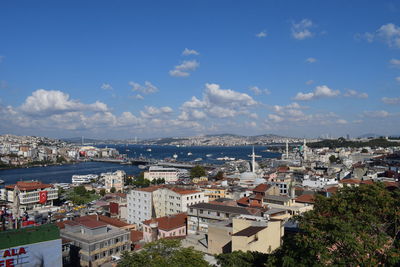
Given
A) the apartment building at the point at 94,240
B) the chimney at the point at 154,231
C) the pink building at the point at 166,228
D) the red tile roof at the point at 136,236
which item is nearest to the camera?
the apartment building at the point at 94,240

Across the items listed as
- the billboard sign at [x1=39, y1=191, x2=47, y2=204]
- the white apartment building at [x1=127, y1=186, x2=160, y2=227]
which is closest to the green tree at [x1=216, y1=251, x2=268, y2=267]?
the white apartment building at [x1=127, y1=186, x2=160, y2=227]

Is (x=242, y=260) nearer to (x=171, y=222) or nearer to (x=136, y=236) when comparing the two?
(x=171, y=222)

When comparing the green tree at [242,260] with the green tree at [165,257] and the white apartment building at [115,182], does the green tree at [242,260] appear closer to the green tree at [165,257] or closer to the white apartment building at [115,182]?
the green tree at [165,257]

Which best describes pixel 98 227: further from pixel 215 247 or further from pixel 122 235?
pixel 215 247

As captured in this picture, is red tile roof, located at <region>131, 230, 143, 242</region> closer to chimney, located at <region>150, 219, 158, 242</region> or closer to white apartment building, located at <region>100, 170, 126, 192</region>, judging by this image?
chimney, located at <region>150, 219, 158, 242</region>

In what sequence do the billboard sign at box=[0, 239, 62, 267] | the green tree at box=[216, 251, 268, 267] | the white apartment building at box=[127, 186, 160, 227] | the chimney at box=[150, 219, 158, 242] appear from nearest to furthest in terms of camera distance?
the green tree at box=[216, 251, 268, 267] → the billboard sign at box=[0, 239, 62, 267] → the chimney at box=[150, 219, 158, 242] → the white apartment building at box=[127, 186, 160, 227]

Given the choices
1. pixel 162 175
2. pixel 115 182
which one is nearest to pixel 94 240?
pixel 115 182

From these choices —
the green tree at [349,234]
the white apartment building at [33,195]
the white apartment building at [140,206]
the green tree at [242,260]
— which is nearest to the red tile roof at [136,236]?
the white apartment building at [140,206]
